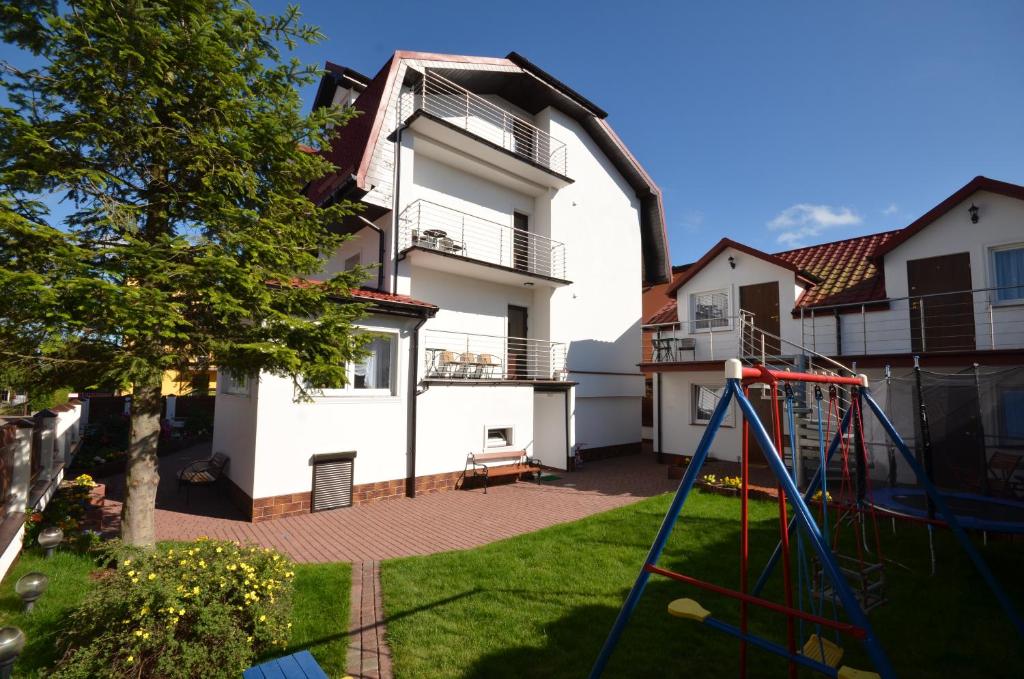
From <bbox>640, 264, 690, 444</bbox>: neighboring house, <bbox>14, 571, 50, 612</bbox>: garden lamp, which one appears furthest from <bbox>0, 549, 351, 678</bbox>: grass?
<bbox>640, 264, 690, 444</bbox>: neighboring house

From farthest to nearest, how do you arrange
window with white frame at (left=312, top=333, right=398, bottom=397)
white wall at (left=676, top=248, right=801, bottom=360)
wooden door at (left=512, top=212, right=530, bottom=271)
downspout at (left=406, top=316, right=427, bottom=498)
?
wooden door at (left=512, top=212, right=530, bottom=271)
white wall at (left=676, top=248, right=801, bottom=360)
downspout at (left=406, top=316, right=427, bottom=498)
window with white frame at (left=312, top=333, right=398, bottom=397)

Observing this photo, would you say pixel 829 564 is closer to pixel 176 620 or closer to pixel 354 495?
pixel 176 620

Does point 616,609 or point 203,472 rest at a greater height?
point 203,472

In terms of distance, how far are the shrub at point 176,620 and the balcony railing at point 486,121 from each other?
11.8 meters

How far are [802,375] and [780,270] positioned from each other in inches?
458

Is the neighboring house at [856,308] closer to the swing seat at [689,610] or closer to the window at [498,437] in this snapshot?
the window at [498,437]

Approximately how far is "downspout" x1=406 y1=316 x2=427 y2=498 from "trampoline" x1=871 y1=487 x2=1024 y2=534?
8.65 metres

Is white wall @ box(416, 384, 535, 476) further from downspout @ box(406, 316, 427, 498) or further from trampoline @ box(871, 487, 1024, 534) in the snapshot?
trampoline @ box(871, 487, 1024, 534)

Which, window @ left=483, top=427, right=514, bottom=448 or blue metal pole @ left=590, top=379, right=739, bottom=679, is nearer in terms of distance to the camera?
blue metal pole @ left=590, top=379, right=739, bottom=679

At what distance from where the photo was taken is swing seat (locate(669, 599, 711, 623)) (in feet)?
12.2

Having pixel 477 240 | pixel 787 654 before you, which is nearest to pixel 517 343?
pixel 477 240

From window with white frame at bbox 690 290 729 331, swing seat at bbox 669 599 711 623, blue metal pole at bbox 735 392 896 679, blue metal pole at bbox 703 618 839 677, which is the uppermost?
window with white frame at bbox 690 290 729 331

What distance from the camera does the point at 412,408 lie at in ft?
37.4

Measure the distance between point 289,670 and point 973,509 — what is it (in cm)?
906
